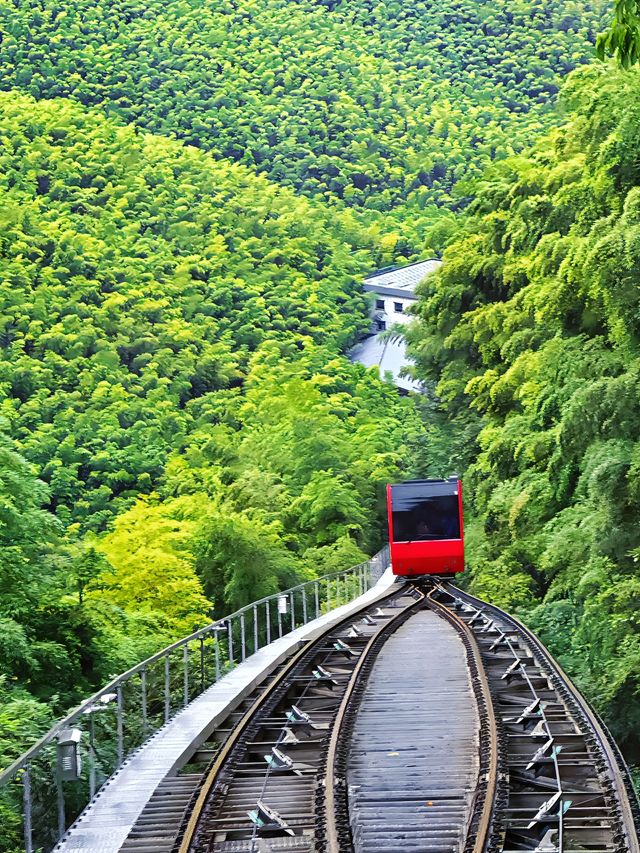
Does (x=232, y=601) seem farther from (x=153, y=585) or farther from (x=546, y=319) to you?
(x=546, y=319)

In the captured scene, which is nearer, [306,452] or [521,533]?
[521,533]

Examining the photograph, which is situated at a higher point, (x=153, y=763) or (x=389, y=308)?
(x=389, y=308)

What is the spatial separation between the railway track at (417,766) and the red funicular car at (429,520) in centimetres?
1325

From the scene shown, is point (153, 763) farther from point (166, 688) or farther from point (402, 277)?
point (402, 277)

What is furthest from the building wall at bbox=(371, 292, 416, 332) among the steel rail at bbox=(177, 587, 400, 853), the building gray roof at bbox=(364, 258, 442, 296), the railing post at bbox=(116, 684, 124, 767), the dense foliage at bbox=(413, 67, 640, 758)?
the railing post at bbox=(116, 684, 124, 767)

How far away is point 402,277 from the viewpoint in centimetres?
9369

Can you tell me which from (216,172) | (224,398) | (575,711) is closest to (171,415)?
(224,398)

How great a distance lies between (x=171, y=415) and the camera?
77.5 metres

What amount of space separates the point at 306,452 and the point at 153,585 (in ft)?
84.3

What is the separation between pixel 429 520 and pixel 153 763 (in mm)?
20107

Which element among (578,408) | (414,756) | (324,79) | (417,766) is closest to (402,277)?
(324,79)

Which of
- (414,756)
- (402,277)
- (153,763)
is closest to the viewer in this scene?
(414,756)

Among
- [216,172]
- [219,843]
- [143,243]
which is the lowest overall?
[219,843]

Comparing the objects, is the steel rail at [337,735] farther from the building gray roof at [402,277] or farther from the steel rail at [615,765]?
the building gray roof at [402,277]
